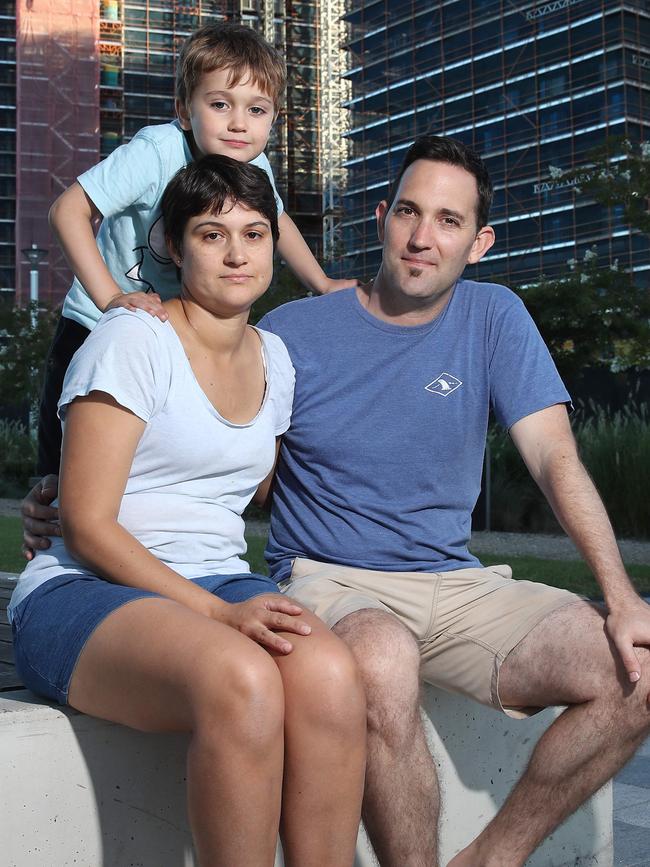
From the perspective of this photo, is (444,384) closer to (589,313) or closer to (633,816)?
(633,816)

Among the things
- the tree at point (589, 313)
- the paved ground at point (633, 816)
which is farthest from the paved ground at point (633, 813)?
the tree at point (589, 313)

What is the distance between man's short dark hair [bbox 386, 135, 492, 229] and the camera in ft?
9.18

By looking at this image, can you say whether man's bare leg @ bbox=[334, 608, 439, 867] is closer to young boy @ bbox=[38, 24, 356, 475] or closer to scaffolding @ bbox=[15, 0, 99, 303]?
young boy @ bbox=[38, 24, 356, 475]

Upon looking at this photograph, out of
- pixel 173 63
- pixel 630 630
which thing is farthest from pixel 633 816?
pixel 173 63

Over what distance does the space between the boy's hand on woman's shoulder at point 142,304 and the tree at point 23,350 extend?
734 inches

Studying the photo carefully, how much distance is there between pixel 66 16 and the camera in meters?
45.7

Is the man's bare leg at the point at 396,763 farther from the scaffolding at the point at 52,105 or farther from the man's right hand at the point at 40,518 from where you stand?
the scaffolding at the point at 52,105

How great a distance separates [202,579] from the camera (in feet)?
7.07

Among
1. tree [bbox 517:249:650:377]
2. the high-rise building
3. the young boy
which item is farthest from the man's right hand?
the high-rise building

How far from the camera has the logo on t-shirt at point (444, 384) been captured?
2615 millimetres

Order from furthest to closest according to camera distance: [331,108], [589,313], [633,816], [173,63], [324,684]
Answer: [173,63], [331,108], [589,313], [633,816], [324,684]

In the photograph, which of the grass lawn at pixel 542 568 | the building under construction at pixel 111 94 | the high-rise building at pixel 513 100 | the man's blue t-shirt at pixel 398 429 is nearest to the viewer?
the man's blue t-shirt at pixel 398 429

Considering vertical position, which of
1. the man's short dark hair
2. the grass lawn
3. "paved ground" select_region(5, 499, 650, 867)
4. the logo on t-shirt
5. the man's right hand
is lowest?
"paved ground" select_region(5, 499, 650, 867)

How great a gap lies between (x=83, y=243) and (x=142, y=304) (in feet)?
1.56
